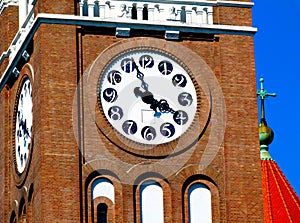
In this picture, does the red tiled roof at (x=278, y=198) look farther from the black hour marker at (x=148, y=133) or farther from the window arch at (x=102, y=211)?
the window arch at (x=102, y=211)

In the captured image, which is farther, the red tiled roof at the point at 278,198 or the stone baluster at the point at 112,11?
the red tiled roof at the point at 278,198

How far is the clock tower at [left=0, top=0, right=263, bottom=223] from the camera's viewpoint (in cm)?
4812

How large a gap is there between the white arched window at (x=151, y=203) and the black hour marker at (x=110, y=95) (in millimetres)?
2087

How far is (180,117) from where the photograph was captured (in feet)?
161

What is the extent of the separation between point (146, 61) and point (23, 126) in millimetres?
3489

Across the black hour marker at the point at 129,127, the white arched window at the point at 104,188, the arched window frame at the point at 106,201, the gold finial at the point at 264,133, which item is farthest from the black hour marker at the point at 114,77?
the gold finial at the point at 264,133

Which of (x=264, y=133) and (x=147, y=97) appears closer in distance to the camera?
(x=147, y=97)

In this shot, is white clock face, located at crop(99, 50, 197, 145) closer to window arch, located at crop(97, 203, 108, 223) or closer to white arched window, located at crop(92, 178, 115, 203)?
white arched window, located at crop(92, 178, 115, 203)

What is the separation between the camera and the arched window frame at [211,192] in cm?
4841

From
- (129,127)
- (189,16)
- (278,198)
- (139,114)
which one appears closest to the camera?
(129,127)

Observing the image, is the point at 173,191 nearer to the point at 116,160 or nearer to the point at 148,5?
the point at 116,160

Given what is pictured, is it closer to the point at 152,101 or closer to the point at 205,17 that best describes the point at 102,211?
the point at 152,101

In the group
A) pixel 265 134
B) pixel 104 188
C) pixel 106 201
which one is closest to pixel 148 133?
pixel 104 188

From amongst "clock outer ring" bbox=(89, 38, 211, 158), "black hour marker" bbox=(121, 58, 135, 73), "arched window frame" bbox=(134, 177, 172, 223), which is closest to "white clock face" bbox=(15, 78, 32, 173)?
"clock outer ring" bbox=(89, 38, 211, 158)
